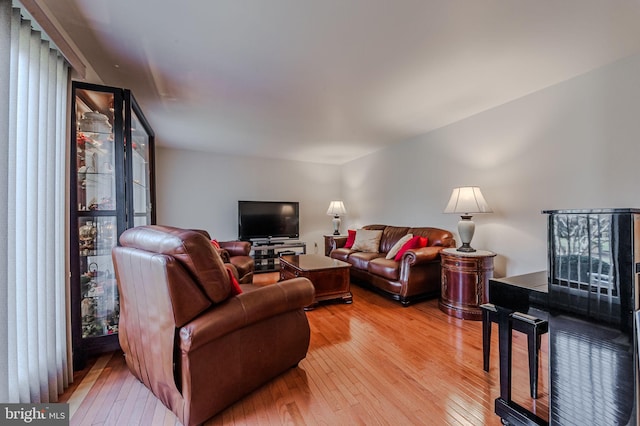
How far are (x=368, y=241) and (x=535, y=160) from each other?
2.38 meters

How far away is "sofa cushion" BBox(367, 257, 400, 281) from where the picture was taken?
324 centimetres

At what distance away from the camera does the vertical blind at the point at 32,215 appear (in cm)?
119

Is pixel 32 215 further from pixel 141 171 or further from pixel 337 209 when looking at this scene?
pixel 337 209

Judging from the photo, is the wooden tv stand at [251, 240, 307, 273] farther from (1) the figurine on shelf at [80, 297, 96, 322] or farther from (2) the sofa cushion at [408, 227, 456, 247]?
(1) the figurine on shelf at [80, 297, 96, 322]

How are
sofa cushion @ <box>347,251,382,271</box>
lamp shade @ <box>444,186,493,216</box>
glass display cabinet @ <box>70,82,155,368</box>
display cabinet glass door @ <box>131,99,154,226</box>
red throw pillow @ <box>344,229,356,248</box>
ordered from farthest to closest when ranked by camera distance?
red throw pillow @ <box>344,229,356,248</box> < sofa cushion @ <box>347,251,382,271</box> < lamp shade @ <box>444,186,493,216</box> < display cabinet glass door @ <box>131,99,154,226</box> < glass display cabinet @ <box>70,82,155,368</box>

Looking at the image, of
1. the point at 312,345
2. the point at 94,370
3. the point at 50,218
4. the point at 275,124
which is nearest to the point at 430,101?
the point at 275,124

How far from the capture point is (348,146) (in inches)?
189

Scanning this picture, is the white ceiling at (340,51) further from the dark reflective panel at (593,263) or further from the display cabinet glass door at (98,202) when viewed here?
the dark reflective panel at (593,263)

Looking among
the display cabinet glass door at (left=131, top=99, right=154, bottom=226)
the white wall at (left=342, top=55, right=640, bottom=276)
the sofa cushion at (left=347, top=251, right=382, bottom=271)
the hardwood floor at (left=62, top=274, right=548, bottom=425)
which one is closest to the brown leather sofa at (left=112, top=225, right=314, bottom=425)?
the hardwood floor at (left=62, top=274, right=548, bottom=425)

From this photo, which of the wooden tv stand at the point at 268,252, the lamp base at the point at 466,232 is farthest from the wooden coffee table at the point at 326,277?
the wooden tv stand at the point at 268,252

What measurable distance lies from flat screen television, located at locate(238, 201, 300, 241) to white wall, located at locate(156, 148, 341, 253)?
35 cm

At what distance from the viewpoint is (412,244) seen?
11.4 feet

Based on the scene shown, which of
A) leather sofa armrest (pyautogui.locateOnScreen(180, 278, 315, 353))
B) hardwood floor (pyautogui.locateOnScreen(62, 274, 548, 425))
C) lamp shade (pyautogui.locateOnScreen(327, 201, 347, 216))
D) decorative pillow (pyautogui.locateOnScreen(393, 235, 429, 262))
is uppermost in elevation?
lamp shade (pyautogui.locateOnScreen(327, 201, 347, 216))

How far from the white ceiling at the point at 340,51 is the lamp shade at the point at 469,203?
1002mm
